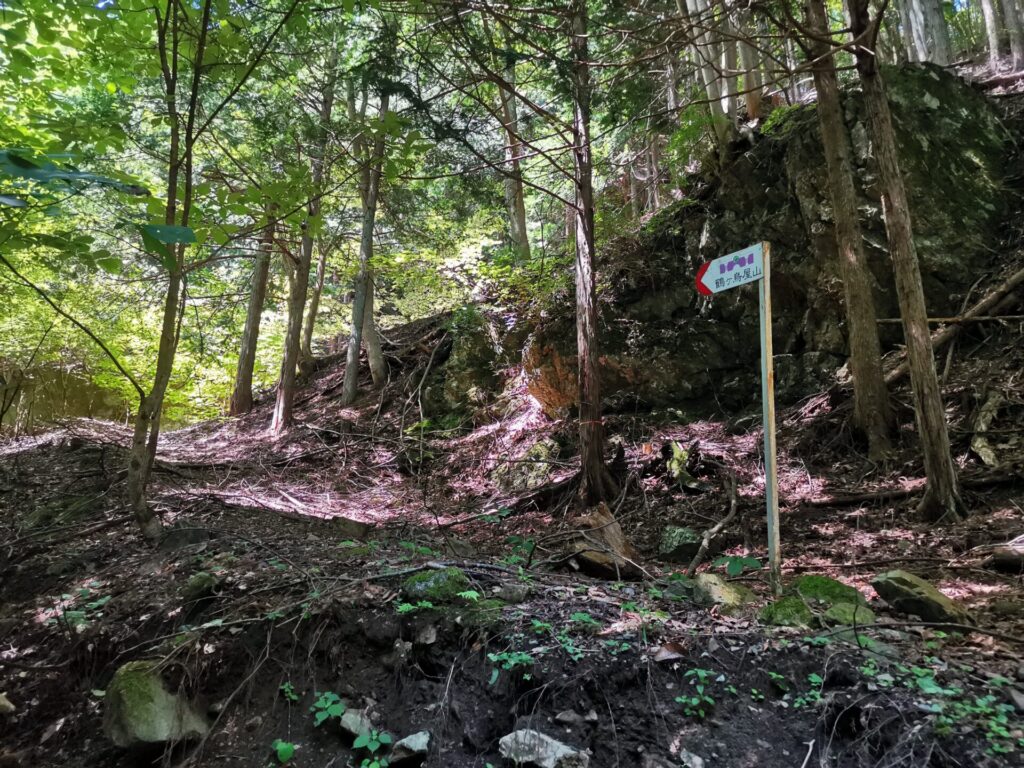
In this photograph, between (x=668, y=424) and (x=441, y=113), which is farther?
(x=668, y=424)

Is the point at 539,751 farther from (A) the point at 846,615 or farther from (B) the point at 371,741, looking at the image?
(A) the point at 846,615

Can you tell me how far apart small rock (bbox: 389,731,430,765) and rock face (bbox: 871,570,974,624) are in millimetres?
2714

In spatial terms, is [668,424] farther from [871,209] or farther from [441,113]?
[441,113]

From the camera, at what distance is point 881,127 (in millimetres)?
4941

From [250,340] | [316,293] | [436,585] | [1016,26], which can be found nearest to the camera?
[436,585]

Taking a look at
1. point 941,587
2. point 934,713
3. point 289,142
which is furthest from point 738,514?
point 289,142

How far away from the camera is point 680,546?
17.0 feet

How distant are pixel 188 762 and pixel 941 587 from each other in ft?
14.7

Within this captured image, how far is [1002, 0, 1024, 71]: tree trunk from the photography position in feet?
38.9

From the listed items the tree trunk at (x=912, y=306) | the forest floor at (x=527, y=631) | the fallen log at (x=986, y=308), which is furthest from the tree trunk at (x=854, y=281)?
the tree trunk at (x=912, y=306)

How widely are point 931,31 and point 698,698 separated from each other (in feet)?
57.6

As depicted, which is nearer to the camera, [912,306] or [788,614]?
[788,614]

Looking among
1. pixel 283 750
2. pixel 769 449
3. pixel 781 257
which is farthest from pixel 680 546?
pixel 781 257

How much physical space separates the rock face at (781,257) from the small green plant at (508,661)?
592 centimetres
